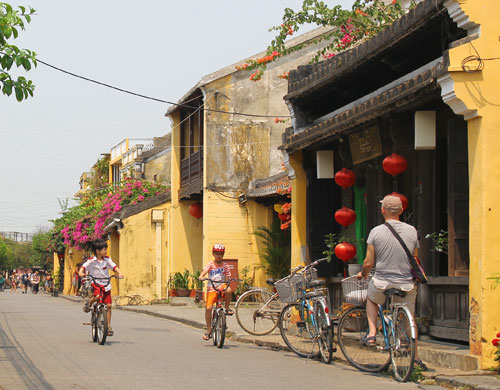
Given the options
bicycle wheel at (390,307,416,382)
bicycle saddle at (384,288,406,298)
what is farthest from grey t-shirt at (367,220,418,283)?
bicycle wheel at (390,307,416,382)

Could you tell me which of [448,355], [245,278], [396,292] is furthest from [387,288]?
[245,278]

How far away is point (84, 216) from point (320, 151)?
2926 cm

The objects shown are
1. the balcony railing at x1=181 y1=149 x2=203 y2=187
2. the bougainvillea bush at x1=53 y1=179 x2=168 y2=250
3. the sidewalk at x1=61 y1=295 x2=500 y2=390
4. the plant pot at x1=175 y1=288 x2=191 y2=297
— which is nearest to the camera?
the sidewalk at x1=61 y1=295 x2=500 y2=390

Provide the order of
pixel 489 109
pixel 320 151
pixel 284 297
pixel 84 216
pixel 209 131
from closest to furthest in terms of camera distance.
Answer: pixel 489 109, pixel 284 297, pixel 320 151, pixel 209 131, pixel 84 216

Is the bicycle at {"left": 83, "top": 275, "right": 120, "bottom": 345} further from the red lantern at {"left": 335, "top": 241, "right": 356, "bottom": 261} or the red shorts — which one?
the red lantern at {"left": 335, "top": 241, "right": 356, "bottom": 261}

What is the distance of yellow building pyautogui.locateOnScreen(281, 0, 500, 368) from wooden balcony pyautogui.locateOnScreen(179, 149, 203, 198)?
11.6 metres

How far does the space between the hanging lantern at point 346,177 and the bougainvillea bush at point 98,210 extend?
828 inches

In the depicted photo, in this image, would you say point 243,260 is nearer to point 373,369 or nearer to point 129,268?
point 129,268

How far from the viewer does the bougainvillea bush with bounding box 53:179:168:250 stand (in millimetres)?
36375

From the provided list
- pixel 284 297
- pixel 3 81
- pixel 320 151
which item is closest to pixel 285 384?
pixel 284 297

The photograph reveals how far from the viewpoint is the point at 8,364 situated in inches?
435

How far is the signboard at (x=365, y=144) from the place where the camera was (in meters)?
13.9

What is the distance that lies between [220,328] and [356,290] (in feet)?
11.3

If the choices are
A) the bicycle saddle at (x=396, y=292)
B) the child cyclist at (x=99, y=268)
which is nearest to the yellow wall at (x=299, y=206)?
the child cyclist at (x=99, y=268)
